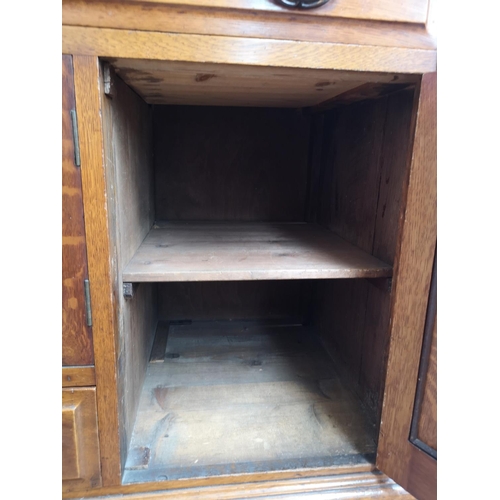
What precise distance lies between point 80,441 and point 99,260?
1.03 feet

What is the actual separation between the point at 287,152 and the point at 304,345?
2.06 feet

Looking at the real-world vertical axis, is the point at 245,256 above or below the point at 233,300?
above

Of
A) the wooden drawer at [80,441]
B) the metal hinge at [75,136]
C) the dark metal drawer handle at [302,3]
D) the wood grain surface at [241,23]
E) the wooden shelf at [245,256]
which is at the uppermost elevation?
the dark metal drawer handle at [302,3]

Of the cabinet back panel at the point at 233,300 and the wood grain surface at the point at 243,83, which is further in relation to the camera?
the cabinet back panel at the point at 233,300

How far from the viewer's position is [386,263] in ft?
2.50

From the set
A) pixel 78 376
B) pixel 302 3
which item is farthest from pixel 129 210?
pixel 302 3

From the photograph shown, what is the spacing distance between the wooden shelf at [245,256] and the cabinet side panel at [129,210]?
0.05 meters

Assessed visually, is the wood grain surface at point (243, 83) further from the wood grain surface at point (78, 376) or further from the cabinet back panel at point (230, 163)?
the wood grain surface at point (78, 376)

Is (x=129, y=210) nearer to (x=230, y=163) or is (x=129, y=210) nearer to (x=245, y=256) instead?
(x=245, y=256)

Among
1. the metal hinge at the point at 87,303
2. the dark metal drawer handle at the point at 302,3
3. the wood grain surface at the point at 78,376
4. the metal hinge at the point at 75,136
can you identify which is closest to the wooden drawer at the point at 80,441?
the wood grain surface at the point at 78,376

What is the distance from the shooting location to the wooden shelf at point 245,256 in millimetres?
708

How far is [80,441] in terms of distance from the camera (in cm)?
63

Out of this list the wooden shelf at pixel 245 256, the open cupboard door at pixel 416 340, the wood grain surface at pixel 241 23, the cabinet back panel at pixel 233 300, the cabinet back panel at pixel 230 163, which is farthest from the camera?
the cabinet back panel at pixel 233 300

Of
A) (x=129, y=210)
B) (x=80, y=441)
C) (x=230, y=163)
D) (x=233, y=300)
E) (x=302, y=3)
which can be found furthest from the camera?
(x=233, y=300)
